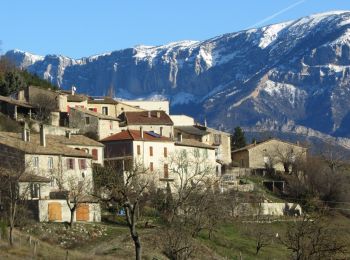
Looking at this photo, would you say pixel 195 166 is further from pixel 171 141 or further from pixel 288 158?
pixel 288 158

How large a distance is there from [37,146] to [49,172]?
262 cm

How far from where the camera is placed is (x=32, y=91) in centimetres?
11731

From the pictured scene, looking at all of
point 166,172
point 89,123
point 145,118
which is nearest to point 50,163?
point 166,172

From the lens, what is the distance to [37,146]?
287 ft

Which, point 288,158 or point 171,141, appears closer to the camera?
point 171,141

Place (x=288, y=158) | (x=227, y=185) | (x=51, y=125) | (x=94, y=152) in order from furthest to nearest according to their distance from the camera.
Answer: (x=288, y=158) < (x=227, y=185) < (x=51, y=125) < (x=94, y=152)

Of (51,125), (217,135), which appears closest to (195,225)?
(51,125)

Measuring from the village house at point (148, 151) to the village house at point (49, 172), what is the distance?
1223cm

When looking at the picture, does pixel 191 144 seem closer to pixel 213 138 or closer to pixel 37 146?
pixel 213 138

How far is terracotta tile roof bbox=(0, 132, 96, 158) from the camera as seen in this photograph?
8462cm

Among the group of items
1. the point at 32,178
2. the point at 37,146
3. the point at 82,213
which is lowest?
the point at 82,213

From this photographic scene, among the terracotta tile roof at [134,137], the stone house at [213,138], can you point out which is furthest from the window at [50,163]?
the stone house at [213,138]

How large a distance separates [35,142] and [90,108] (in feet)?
125

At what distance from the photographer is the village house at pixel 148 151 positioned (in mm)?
105825
